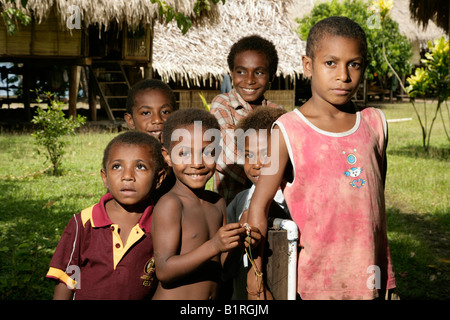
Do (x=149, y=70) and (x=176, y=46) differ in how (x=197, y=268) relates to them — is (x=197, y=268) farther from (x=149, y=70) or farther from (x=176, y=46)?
(x=176, y=46)

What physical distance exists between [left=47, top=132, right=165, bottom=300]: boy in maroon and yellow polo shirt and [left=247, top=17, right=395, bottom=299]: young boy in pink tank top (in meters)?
0.51

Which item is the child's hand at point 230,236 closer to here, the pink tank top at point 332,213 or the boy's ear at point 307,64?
the pink tank top at point 332,213

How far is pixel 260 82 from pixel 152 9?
309 inches

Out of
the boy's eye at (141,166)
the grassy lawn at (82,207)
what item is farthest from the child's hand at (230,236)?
the grassy lawn at (82,207)

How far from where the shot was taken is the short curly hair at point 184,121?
210cm

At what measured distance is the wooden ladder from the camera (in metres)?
12.2

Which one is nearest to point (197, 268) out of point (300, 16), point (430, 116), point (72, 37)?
point (72, 37)

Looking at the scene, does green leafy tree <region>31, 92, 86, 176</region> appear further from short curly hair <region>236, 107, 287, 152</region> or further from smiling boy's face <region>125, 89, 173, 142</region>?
short curly hair <region>236, 107, 287, 152</region>

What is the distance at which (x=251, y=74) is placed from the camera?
2.83 m

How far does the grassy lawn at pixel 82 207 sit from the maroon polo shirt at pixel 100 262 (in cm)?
130

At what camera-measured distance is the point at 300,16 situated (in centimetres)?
2500

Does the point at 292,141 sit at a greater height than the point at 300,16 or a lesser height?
lesser

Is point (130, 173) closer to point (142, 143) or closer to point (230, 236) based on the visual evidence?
point (142, 143)

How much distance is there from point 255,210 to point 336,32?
0.73m
